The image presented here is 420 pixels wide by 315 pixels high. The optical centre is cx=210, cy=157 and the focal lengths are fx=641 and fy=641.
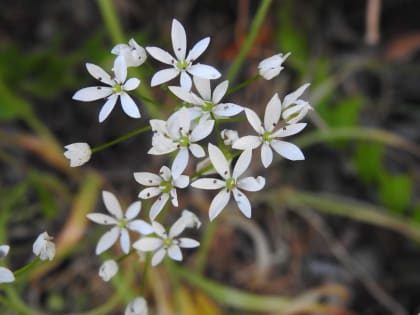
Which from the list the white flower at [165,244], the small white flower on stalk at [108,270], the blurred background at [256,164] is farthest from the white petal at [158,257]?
the blurred background at [256,164]

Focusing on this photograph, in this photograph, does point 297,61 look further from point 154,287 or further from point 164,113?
point 154,287

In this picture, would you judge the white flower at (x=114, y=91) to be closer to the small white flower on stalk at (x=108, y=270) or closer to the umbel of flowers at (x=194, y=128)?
the umbel of flowers at (x=194, y=128)

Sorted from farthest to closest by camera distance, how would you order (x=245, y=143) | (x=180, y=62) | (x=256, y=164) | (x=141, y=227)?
(x=256, y=164) < (x=141, y=227) < (x=180, y=62) < (x=245, y=143)

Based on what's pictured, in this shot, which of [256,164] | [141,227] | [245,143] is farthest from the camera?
[256,164]

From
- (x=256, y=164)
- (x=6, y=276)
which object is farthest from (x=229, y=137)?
(x=256, y=164)

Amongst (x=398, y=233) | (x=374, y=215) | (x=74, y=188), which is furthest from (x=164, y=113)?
(x=398, y=233)

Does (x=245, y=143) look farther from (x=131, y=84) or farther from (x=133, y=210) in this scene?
(x=133, y=210)
